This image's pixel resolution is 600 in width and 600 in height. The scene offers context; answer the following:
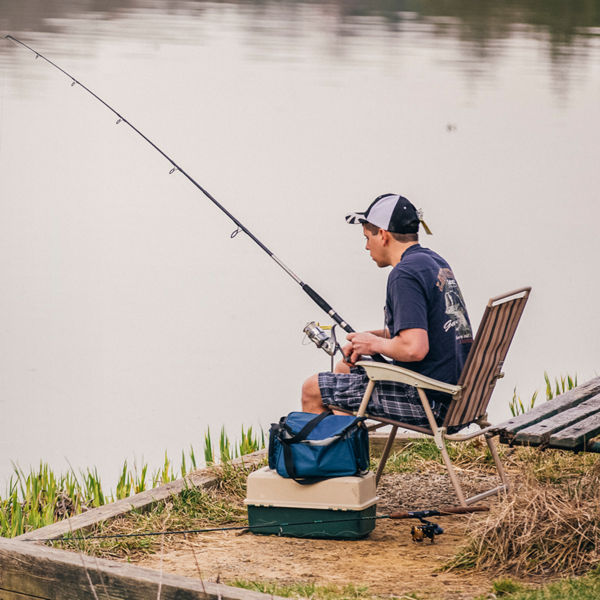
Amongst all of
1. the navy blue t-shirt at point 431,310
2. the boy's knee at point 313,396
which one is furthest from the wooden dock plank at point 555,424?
the boy's knee at point 313,396

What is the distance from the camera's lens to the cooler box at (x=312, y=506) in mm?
3311

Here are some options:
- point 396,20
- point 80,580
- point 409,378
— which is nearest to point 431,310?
point 409,378

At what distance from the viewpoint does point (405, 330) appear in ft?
10.9

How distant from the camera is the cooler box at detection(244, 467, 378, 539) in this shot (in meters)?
3.31

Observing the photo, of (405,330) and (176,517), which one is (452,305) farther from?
(176,517)

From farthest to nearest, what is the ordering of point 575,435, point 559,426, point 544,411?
point 544,411
point 559,426
point 575,435

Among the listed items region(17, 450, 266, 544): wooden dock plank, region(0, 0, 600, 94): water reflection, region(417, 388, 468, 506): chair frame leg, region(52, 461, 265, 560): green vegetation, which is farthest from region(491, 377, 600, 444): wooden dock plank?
region(0, 0, 600, 94): water reflection

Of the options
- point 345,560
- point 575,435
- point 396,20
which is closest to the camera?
point 575,435

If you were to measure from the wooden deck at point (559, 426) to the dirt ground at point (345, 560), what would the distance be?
1.47 feet

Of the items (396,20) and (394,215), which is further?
Answer: (396,20)

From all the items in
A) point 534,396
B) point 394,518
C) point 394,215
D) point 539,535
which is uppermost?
point 394,215

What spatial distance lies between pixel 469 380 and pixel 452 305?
26 cm

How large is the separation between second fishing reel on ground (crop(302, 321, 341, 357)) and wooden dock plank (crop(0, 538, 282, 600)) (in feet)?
3.89

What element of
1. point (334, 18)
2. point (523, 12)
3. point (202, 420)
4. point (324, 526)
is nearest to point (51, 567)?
point (324, 526)
